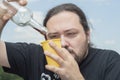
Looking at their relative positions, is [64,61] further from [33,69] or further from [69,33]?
[33,69]

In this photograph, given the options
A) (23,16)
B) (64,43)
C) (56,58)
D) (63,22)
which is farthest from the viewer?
(63,22)

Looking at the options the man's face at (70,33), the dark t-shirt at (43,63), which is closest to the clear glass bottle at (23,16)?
the man's face at (70,33)

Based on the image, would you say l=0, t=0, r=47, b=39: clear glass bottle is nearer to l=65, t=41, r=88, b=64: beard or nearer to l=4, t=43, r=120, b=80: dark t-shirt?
l=65, t=41, r=88, b=64: beard

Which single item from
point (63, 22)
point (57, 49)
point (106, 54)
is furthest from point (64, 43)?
point (106, 54)

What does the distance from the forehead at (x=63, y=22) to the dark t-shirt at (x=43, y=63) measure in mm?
334

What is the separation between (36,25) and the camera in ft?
14.8

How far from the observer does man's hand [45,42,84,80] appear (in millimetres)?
3904

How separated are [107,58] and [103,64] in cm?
9

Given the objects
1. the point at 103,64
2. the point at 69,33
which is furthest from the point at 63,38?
the point at 103,64

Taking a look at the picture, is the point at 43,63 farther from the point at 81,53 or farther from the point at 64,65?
the point at 64,65

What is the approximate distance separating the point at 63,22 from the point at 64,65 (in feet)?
2.78

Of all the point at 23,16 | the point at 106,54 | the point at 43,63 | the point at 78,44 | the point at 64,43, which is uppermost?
the point at 23,16

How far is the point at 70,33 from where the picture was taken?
4.60m

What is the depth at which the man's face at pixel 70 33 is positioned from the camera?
4523 mm
